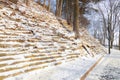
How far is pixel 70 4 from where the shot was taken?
25000 mm

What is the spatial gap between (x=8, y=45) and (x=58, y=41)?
476 centimetres

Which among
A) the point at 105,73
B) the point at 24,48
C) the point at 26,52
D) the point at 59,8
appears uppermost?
the point at 59,8

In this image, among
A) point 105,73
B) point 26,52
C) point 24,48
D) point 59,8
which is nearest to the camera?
point 26,52

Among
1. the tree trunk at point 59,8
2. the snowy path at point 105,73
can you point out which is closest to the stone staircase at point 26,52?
the snowy path at point 105,73

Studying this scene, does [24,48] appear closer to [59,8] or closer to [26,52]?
[26,52]

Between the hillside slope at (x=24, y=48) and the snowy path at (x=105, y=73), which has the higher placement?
the hillside slope at (x=24, y=48)

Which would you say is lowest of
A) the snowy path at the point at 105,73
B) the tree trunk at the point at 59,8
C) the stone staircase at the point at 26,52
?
the snowy path at the point at 105,73

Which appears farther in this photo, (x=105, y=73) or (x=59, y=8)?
(x=59, y=8)

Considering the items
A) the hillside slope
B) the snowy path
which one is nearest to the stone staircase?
the hillside slope

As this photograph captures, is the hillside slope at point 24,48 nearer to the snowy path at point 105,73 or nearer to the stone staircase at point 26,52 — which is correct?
the stone staircase at point 26,52

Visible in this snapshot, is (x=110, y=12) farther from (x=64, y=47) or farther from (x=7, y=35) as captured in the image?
(x=7, y=35)

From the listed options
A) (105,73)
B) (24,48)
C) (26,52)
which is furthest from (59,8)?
(26,52)

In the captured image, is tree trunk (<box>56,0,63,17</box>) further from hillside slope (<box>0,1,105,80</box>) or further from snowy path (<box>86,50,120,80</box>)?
snowy path (<box>86,50,120,80</box>)

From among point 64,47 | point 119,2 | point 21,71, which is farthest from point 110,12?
point 21,71
